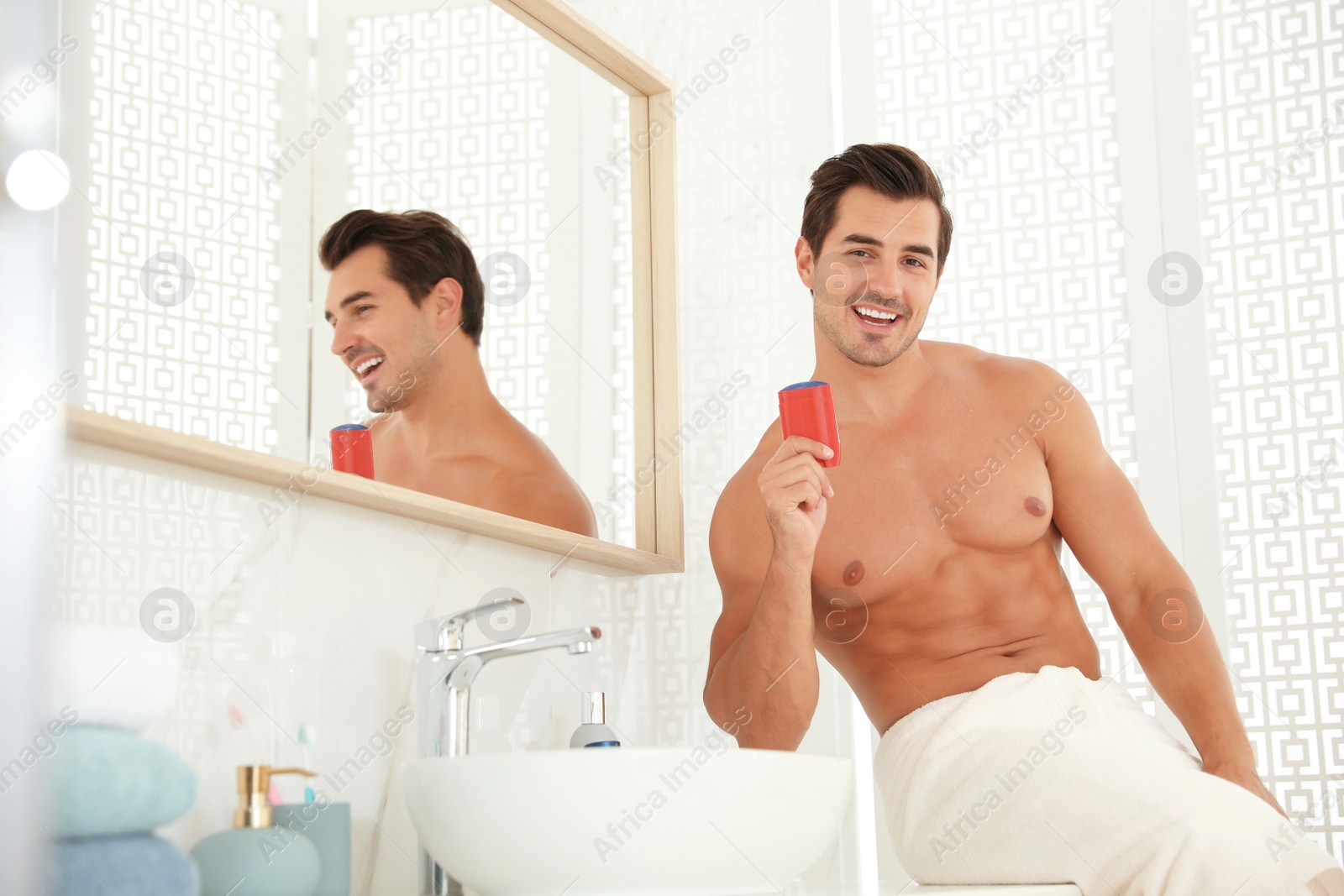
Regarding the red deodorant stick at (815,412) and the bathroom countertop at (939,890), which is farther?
the red deodorant stick at (815,412)

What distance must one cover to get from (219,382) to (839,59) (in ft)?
4.08

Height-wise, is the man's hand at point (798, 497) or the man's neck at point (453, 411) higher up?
the man's neck at point (453, 411)

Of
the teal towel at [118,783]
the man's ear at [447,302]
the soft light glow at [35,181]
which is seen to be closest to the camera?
the soft light glow at [35,181]

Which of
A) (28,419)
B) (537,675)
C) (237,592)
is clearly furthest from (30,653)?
(537,675)

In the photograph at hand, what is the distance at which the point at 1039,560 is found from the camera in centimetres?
171

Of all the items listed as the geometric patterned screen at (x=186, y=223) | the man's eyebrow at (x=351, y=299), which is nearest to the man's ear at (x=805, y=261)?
the man's eyebrow at (x=351, y=299)

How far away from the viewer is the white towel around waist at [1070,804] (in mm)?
1206

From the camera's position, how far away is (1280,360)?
5.62 ft

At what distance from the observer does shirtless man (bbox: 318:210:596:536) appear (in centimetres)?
127

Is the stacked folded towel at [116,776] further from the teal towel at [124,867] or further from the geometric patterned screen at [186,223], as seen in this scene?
the geometric patterned screen at [186,223]

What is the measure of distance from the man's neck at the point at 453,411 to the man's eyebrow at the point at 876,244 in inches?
24.7

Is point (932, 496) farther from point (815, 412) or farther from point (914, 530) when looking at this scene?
point (815, 412)

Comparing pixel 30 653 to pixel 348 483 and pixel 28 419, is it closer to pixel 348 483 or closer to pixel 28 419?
pixel 28 419

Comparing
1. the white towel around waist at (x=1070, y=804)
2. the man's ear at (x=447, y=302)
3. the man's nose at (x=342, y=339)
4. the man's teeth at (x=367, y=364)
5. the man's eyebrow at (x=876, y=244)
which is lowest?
the white towel around waist at (x=1070, y=804)
